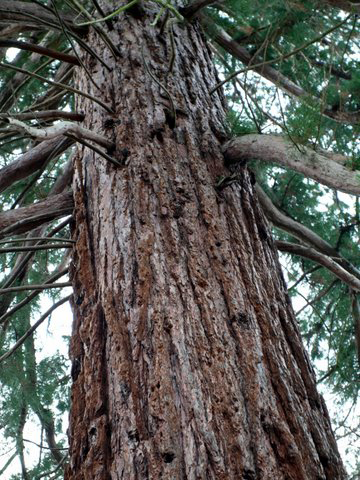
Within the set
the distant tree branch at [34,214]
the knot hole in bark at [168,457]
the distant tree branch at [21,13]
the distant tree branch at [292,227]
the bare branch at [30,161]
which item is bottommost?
the knot hole in bark at [168,457]

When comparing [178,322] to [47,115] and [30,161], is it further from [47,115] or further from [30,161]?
[30,161]

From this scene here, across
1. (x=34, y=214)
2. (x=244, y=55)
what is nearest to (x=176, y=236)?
(x=34, y=214)

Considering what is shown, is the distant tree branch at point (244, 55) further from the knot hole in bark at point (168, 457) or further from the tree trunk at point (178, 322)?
the knot hole in bark at point (168, 457)

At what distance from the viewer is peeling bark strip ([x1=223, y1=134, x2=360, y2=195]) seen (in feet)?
5.48

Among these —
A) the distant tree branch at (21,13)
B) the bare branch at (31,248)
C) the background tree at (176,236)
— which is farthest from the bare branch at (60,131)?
the distant tree branch at (21,13)

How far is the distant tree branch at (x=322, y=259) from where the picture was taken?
236cm

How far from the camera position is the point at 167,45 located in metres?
2.63

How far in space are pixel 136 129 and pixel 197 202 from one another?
1.37 feet

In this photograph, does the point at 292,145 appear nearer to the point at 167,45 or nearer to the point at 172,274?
the point at 172,274

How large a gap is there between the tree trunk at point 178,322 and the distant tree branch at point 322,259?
0.98 feet

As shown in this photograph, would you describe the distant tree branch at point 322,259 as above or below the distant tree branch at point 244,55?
below

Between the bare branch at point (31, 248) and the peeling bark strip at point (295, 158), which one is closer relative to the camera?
the peeling bark strip at point (295, 158)

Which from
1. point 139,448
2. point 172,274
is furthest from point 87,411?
point 172,274

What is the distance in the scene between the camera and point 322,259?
93.3 inches
